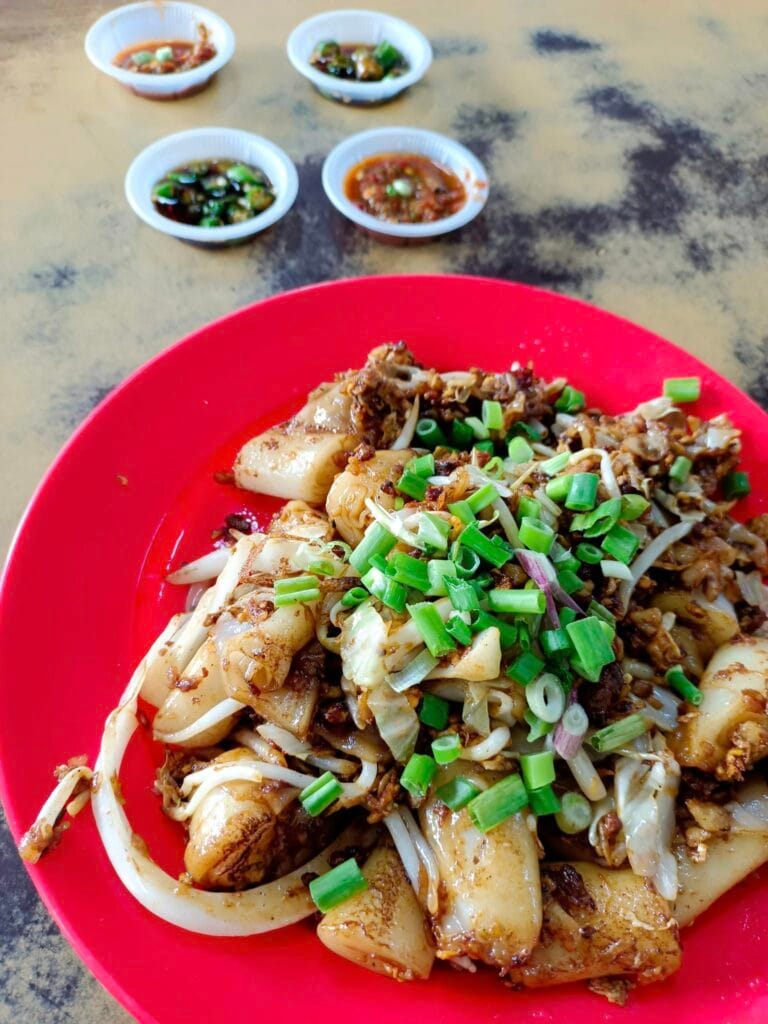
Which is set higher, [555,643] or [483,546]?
[483,546]

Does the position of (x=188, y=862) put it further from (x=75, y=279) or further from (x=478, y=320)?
(x=75, y=279)

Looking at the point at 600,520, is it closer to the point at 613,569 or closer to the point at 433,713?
the point at 613,569

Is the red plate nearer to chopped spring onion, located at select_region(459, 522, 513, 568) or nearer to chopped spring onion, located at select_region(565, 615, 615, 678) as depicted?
chopped spring onion, located at select_region(565, 615, 615, 678)

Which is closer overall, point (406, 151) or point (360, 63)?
point (406, 151)

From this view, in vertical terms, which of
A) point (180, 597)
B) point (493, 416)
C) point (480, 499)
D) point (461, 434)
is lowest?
point (180, 597)

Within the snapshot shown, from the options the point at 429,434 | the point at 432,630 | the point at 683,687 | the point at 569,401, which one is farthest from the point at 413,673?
the point at 569,401

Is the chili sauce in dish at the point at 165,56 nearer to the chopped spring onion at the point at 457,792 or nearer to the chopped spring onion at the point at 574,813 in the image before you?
the chopped spring onion at the point at 457,792

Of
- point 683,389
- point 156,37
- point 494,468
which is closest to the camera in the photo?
point 494,468
